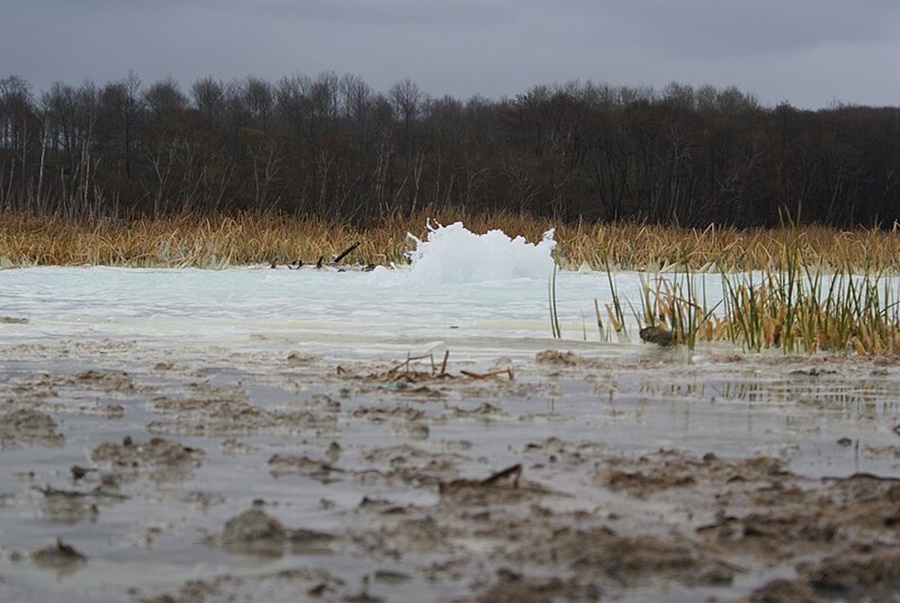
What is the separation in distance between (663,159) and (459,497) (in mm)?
41101

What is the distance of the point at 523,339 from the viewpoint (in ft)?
19.5

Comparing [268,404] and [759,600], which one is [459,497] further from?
[268,404]

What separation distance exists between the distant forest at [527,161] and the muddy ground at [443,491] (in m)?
28.7

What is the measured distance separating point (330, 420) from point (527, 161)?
1358 inches

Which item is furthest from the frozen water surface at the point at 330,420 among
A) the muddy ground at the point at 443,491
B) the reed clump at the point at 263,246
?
the reed clump at the point at 263,246

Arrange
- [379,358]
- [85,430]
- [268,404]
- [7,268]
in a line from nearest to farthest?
1. [85,430]
2. [268,404]
3. [379,358]
4. [7,268]

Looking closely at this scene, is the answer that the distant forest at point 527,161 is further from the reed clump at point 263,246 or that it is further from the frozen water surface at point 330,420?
the frozen water surface at point 330,420

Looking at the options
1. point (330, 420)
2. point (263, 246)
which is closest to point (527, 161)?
point (263, 246)

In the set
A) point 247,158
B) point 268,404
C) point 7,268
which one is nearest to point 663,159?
point 247,158

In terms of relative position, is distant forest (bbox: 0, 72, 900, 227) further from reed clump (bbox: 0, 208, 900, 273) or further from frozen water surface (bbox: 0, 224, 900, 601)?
frozen water surface (bbox: 0, 224, 900, 601)

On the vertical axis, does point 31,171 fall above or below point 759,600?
above

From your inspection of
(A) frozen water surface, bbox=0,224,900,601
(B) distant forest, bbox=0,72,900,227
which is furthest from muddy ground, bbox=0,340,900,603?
(B) distant forest, bbox=0,72,900,227

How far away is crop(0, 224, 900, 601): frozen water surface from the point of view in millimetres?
1718

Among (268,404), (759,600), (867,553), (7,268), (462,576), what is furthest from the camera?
(7,268)
